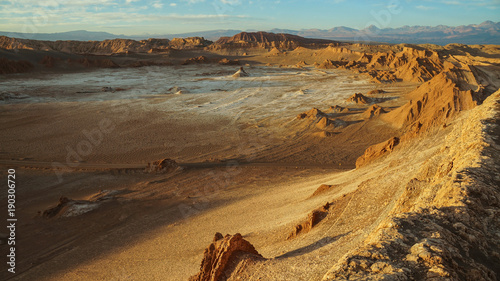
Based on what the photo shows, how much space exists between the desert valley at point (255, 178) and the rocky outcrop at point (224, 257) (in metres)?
0.03

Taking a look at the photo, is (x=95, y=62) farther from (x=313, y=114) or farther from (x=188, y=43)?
(x=313, y=114)

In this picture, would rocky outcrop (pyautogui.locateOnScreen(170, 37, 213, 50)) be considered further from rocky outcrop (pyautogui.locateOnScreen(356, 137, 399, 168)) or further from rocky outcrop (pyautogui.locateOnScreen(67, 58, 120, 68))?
rocky outcrop (pyautogui.locateOnScreen(356, 137, 399, 168))

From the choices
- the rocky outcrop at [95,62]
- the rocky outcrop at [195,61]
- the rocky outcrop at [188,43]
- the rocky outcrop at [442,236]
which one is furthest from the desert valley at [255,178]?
the rocky outcrop at [188,43]

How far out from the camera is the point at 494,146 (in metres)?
5.11

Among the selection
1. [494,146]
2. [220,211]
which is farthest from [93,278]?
[494,146]

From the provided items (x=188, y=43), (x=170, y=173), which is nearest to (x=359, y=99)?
(x=170, y=173)

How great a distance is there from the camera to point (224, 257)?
14.8 feet

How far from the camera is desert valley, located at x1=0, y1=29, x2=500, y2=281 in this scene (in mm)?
3531

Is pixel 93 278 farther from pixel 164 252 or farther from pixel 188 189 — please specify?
pixel 188 189

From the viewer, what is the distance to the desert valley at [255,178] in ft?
11.6

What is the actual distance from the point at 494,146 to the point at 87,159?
14.0 meters

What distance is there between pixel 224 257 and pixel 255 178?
766cm

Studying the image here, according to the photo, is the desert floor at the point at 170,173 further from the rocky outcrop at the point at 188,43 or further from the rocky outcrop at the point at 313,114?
the rocky outcrop at the point at 188,43

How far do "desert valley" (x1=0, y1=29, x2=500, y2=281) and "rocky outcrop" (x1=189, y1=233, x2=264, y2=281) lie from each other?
31 millimetres
